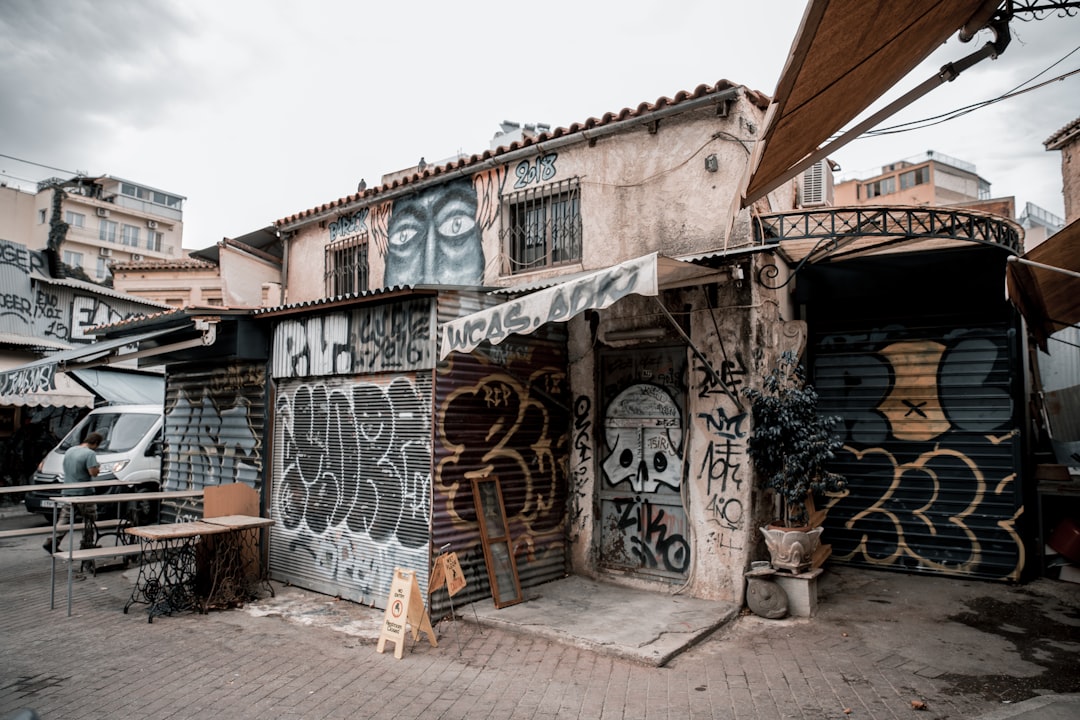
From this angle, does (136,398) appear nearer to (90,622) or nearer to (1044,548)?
(90,622)

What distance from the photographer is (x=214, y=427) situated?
9422 millimetres

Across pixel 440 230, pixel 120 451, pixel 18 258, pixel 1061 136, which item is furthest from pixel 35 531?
pixel 1061 136

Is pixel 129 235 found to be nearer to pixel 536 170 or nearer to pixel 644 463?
pixel 536 170

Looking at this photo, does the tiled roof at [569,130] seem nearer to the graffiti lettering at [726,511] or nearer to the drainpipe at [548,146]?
the drainpipe at [548,146]

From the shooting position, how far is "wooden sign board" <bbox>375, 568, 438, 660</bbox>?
224 inches

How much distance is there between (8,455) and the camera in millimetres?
16469

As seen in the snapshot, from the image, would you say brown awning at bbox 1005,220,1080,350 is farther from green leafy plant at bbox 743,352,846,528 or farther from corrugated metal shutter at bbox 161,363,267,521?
corrugated metal shutter at bbox 161,363,267,521

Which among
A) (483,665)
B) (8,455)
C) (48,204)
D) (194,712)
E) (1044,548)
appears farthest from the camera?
(48,204)

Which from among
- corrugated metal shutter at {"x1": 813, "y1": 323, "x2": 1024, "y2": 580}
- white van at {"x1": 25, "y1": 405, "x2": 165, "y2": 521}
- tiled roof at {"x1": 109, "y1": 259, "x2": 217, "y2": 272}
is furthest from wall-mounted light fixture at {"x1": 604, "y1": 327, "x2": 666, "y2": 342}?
tiled roof at {"x1": 109, "y1": 259, "x2": 217, "y2": 272}

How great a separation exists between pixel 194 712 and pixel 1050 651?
22.6ft

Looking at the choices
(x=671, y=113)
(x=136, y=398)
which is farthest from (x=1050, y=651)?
(x=136, y=398)

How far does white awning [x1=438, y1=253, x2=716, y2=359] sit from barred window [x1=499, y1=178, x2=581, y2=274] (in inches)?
94.7

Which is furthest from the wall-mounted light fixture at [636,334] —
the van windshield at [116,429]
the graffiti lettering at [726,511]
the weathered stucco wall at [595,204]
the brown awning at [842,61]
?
the van windshield at [116,429]

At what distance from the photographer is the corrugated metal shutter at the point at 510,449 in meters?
6.93
